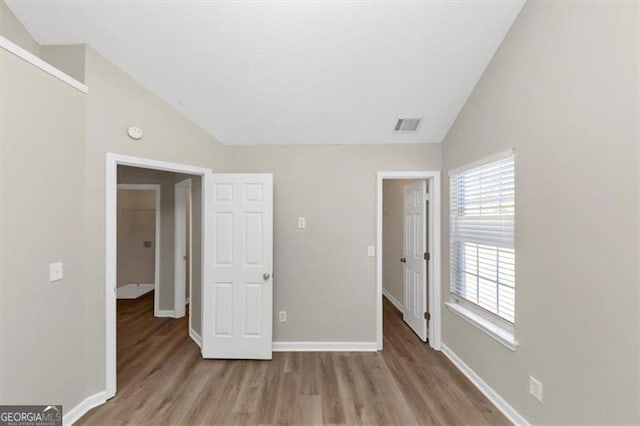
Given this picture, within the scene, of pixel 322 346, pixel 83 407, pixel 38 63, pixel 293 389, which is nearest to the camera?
pixel 38 63

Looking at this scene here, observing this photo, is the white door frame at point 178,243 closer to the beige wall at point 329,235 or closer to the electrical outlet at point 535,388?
the beige wall at point 329,235

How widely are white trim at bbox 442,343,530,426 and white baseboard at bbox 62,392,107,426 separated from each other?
3127mm

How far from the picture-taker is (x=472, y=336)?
2.42m

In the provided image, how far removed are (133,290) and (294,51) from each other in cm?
543

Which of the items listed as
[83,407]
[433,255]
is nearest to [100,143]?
[83,407]

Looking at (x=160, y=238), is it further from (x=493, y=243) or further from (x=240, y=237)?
(x=493, y=243)

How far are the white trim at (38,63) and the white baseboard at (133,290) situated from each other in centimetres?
425

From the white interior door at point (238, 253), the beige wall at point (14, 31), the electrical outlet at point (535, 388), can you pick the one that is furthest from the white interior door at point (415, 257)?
→ the beige wall at point (14, 31)

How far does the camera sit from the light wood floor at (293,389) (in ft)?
6.42

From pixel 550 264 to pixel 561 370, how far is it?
63cm

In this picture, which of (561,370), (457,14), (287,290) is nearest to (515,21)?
(457,14)

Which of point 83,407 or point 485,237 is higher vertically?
point 485,237

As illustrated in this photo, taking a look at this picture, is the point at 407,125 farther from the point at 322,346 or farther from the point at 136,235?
the point at 136,235

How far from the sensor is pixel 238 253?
2.82 m
